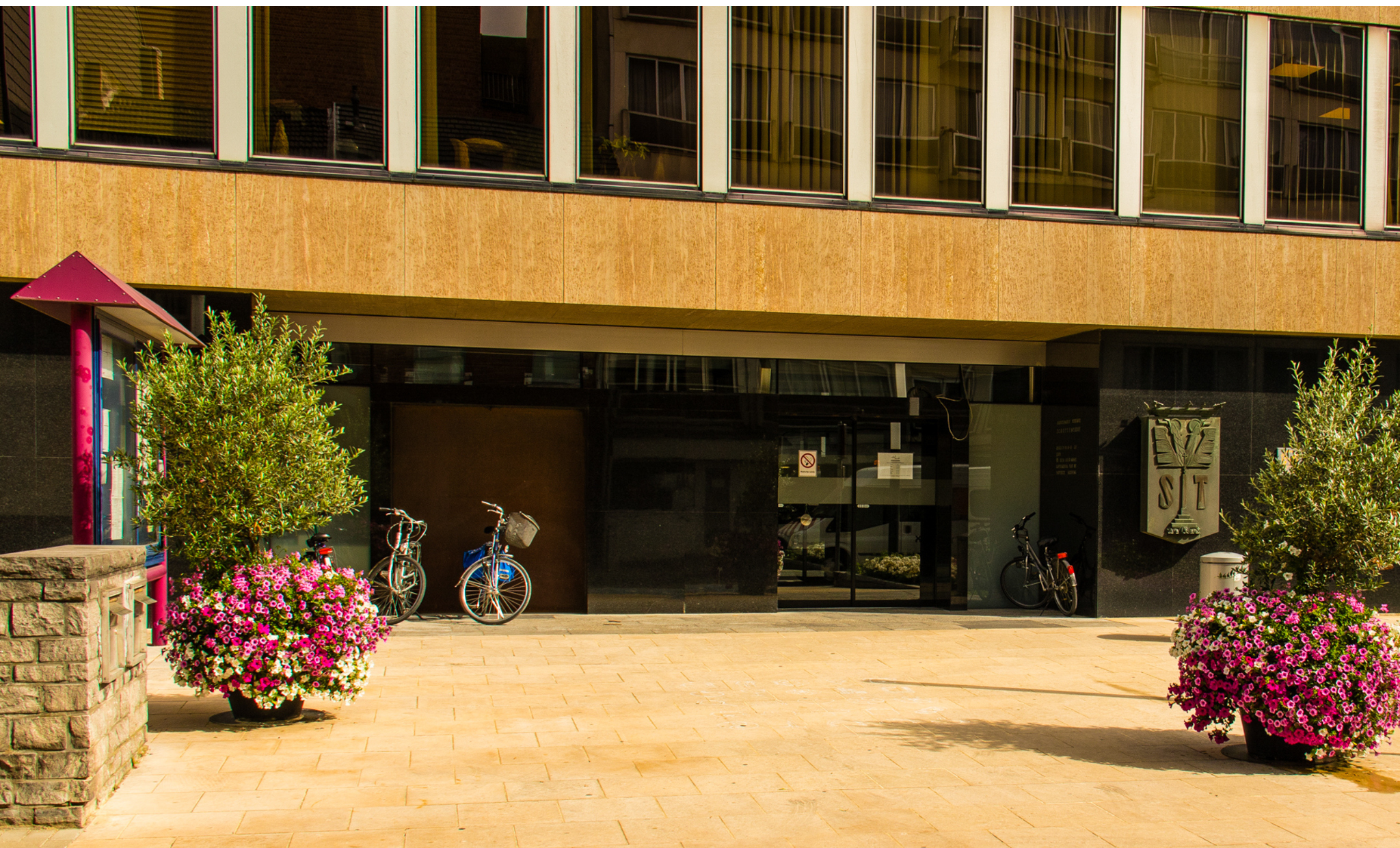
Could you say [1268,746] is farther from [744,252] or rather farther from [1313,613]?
[744,252]

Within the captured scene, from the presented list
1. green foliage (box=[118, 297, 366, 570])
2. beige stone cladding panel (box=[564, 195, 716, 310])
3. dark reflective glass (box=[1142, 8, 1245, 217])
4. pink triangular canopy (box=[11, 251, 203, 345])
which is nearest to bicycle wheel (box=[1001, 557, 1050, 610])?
dark reflective glass (box=[1142, 8, 1245, 217])

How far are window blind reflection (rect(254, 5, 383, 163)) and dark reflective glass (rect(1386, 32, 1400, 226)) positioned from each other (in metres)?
12.2

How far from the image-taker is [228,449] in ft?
24.3

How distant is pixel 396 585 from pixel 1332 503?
9.09 metres

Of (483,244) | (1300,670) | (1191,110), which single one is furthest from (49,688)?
(1191,110)

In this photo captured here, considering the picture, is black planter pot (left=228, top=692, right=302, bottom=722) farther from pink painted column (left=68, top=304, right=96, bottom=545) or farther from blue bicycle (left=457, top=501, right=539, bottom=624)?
blue bicycle (left=457, top=501, right=539, bottom=624)

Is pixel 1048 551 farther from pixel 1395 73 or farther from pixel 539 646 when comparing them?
pixel 1395 73

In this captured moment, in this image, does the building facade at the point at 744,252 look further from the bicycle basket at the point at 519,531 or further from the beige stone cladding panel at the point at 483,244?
the bicycle basket at the point at 519,531

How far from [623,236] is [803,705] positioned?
5618 millimetres

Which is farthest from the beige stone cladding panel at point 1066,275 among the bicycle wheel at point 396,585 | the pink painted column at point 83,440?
the pink painted column at point 83,440

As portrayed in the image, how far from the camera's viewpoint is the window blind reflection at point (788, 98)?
42.1 ft

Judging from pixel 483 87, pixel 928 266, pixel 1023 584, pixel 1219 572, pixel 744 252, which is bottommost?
pixel 1023 584

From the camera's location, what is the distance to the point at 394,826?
5727 mm

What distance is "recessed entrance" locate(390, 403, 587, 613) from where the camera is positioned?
13.7 meters
